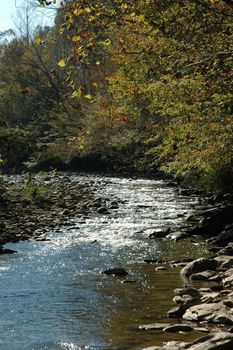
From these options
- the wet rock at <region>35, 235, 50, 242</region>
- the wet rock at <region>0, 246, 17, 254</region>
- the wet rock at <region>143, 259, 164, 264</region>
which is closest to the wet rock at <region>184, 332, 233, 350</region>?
the wet rock at <region>143, 259, 164, 264</region>

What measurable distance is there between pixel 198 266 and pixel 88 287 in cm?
216

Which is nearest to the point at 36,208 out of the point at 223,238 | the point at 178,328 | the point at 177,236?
the point at 177,236

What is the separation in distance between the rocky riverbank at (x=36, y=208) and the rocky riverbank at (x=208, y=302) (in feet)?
17.2

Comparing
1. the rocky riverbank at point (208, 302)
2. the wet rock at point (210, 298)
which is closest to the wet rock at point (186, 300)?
the rocky riverbank at point (208, 302)

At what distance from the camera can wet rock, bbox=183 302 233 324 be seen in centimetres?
780

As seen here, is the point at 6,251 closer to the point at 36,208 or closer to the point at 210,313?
the point at 210,313

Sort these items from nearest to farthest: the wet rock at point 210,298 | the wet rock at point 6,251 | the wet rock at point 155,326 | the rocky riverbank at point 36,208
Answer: the wet rock at point 155,326, the wet rock at point 210,298, the wet rock at point 6,251, the rocky riverbank at point 36,208

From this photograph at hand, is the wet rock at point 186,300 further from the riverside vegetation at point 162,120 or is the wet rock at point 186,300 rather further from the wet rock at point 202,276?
the wet rock at point 202,276

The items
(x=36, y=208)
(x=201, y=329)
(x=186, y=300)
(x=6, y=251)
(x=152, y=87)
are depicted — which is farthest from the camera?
(x=36, y=208)

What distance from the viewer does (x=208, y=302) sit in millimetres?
8836

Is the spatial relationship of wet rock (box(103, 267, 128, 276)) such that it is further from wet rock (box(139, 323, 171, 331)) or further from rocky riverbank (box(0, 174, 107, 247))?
rocky riverbank (box(0, 174, 107, 247))

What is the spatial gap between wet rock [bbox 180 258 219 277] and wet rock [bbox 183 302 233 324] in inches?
101

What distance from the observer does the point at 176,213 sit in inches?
797

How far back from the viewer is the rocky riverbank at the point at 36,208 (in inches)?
685
